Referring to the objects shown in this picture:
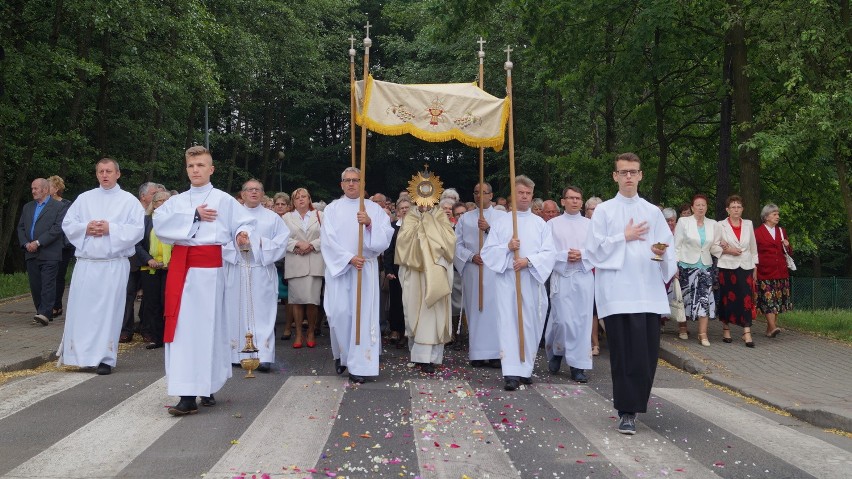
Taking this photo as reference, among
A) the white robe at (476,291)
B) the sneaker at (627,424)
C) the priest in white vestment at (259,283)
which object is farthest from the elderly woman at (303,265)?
the sneaker at (627,424)

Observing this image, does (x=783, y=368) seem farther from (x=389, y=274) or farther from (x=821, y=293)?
(x=821, y=293)

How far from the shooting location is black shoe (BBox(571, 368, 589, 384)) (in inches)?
411

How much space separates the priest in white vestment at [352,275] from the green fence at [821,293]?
20.8 m

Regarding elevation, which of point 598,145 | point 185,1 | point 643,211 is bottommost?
point 643,211

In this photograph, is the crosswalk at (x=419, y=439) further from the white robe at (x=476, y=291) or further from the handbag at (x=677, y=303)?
the handbag at (x=677, y=303)

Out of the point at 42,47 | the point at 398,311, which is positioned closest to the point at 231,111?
the point at 42,47

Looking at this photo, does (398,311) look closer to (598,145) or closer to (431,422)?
(431,422)

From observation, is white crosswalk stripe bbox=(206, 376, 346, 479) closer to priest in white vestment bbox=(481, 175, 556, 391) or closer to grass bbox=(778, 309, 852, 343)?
priest in white vestment bbox=(481, 175, 556, 391)

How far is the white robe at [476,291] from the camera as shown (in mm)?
11516

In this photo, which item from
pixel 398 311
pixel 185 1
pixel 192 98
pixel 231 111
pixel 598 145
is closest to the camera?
pixel 398 311

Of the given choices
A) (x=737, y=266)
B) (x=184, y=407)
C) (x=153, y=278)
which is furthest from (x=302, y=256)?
(x=737, y=266)

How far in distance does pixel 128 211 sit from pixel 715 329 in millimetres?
9614

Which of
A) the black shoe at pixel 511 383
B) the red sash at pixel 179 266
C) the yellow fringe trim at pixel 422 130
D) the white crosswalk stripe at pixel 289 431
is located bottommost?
the white crosswalk stripe at pixel 289 431

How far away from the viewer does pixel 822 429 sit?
8.22 metres
